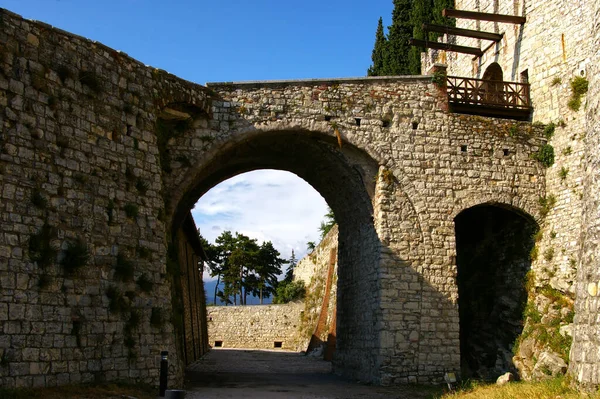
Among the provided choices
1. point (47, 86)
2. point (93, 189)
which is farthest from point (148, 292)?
point (47, 86)

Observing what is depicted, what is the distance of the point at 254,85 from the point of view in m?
15.0

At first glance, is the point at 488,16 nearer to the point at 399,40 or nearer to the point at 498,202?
the point at 498,202

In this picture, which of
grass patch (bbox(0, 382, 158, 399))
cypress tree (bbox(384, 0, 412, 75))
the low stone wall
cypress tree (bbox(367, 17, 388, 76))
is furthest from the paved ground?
cypress tree (bbox(367, 17, 388, 76))

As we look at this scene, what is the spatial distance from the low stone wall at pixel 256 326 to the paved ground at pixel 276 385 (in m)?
14.6

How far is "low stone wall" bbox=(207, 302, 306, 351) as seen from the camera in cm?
3516

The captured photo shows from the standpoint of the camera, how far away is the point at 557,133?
15758 mm

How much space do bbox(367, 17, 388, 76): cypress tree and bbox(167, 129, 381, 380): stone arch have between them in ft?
48.7

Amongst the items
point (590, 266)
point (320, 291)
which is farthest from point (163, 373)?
point (320, 291)

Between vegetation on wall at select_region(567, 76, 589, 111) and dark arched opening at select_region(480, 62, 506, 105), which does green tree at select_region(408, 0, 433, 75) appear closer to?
dark arched opening at select_region(480, 62, 506, 105)

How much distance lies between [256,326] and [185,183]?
23.7m

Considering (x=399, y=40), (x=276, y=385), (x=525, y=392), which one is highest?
(x=399, y=40)

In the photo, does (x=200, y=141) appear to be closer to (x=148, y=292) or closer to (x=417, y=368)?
(x=148, y=292)

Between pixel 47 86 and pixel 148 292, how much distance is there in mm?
4078

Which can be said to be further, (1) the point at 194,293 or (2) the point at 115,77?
(1) the point at 194,293
